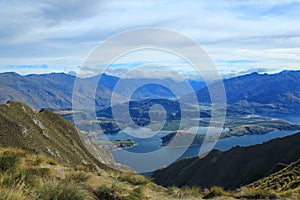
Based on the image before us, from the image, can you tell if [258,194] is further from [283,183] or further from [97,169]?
[283,183]

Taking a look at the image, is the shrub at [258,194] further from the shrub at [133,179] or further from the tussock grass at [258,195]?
the shrub at [133,179]

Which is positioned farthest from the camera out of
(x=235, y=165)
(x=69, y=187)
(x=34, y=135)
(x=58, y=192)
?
(x=235, y=165)

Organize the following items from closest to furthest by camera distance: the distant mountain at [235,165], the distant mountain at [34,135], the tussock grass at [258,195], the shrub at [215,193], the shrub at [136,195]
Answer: the shrub at [136,195], the tussock grass at [258,195], the shrub at [215,193], the distant mountain at [34,135], the distant mountain at [235,165]

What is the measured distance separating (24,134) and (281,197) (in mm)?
33736

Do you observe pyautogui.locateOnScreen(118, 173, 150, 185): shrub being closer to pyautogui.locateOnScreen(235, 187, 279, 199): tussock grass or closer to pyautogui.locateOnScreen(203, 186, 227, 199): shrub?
pyautogui.locateOnScreen(203, 186, 227, 199): shrub

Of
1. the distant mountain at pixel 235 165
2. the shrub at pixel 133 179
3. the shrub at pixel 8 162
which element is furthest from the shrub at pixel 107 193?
the distant mountain at pixel 235 165

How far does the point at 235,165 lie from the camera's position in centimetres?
7206

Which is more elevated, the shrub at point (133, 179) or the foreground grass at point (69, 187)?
the foreground grass at point (69, 187)

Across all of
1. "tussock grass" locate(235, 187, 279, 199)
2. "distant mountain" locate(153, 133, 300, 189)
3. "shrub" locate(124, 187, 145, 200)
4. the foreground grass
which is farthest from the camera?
"distant mountain" locate(153, 133, 300, 189)

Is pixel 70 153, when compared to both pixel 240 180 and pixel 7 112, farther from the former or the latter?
pixel 240 180

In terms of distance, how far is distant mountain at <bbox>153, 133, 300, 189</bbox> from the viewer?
6112 centimetres

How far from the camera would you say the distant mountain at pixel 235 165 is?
201 feet

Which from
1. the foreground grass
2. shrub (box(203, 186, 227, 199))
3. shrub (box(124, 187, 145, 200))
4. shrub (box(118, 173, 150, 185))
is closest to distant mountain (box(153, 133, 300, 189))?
shrub (box(203, 186, 227, 199))

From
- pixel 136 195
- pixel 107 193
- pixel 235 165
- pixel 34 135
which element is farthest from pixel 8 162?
pixel 235 165
